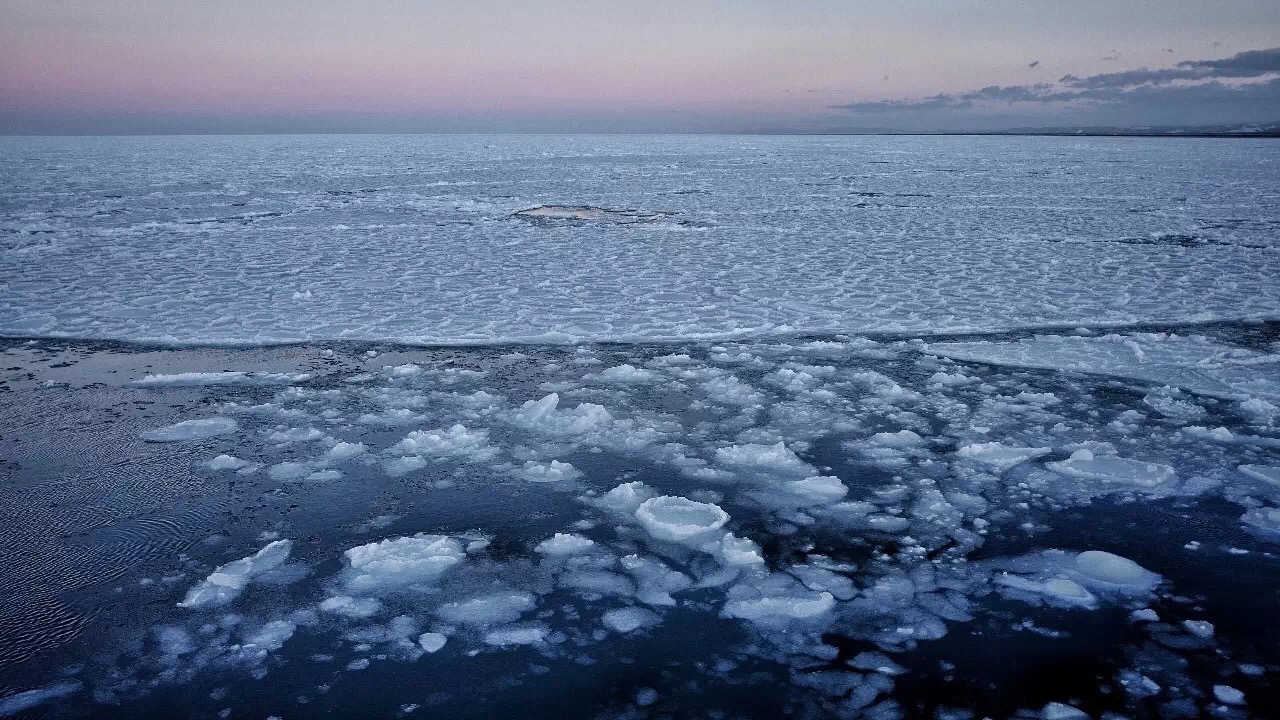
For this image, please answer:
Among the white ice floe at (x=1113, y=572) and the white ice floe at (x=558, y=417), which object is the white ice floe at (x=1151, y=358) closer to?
the white ice floe at (x=1113, y=572)

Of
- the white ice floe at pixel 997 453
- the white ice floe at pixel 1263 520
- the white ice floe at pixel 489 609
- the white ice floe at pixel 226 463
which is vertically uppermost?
the white ice floe at pixel 226 463

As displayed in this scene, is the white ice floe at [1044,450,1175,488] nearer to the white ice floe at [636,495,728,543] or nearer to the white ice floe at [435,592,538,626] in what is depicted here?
the white ice floe at [636,495,728,543]

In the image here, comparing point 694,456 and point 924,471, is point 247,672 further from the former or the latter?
point 924,471

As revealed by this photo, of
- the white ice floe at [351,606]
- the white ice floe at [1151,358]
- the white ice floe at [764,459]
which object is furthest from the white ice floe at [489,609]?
the white ice floe at [1151,358]

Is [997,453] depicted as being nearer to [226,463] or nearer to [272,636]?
[272,636]

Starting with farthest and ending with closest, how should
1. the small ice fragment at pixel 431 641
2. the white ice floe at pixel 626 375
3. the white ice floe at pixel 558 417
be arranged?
1. the white ice floe at pixel 626 375
2. the white ice floe at pixel 558 417
3. the small ice fragment at pixel 431 641

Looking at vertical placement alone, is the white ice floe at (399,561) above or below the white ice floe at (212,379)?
below

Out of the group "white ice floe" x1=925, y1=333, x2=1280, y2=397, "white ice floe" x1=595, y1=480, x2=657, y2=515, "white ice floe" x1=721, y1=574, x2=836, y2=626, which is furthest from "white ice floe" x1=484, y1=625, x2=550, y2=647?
"white ice floe" x1=925, y1=333, x2=1280, y2=397
